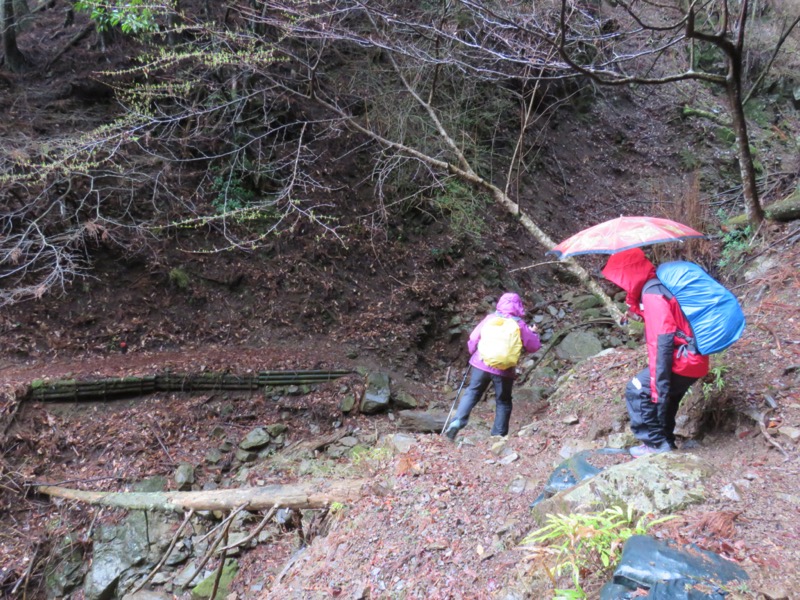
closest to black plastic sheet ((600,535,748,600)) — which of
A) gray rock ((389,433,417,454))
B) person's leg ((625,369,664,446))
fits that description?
person's leg ((625,369,664,446))

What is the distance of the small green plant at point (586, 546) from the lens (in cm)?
202

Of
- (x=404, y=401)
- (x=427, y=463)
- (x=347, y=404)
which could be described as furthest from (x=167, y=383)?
(x=427, y=463)

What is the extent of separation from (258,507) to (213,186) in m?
6.32

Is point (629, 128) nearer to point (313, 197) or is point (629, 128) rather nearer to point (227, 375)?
point (313, 197)

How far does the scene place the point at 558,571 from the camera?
6.69 ft

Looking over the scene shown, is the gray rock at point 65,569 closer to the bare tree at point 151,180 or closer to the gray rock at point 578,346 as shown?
the bare tree at point 151,180

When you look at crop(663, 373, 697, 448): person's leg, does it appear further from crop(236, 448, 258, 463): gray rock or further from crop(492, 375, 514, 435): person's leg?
crop(236, 448, 258, 463): gray rock

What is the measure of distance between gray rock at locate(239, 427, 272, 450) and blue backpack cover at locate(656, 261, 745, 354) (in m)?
5.52

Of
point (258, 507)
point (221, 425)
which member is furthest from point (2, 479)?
point (258, 507)

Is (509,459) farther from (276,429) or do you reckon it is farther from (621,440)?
(276,429)

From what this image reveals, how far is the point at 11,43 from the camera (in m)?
9.26

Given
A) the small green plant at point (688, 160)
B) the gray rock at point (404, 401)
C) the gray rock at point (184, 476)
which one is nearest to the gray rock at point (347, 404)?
the gray rock at point (404, 401)

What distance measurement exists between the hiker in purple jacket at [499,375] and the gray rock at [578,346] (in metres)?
3.22

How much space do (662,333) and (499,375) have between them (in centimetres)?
194
